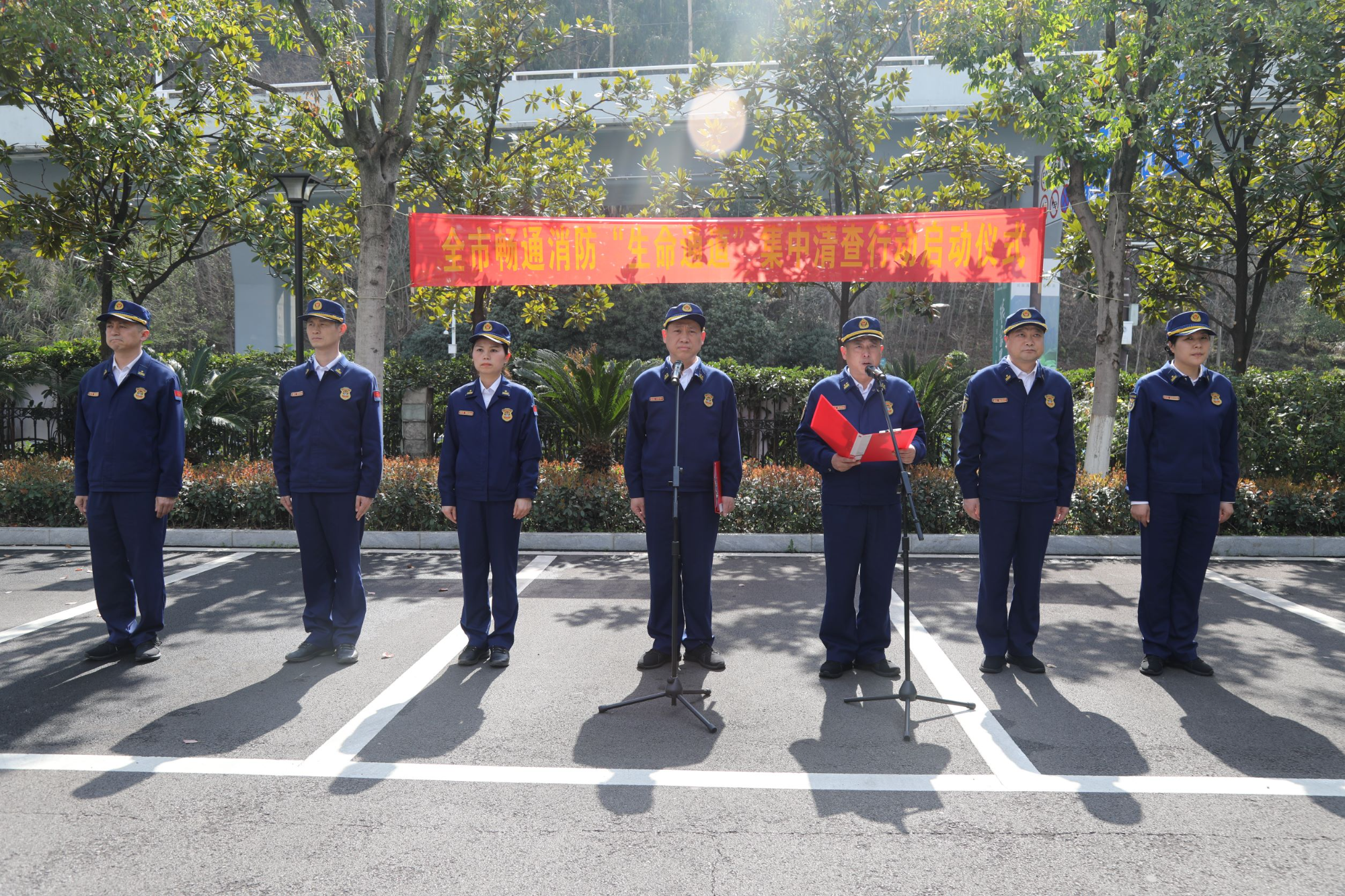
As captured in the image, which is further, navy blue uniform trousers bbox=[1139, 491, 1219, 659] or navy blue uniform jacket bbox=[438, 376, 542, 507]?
navy blue uniform jacket bbox=[438, 376, 542, 507]

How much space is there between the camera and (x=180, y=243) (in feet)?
45.0

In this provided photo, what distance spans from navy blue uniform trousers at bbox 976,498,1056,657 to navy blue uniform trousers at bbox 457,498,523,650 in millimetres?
2711

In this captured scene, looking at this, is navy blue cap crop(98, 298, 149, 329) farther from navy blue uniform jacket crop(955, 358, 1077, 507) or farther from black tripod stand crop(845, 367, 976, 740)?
navy blue uniform jacket crop(955, 358, 1077, 507)

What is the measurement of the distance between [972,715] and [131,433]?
4882 mm

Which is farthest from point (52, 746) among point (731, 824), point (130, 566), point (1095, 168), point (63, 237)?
point (63, 237)

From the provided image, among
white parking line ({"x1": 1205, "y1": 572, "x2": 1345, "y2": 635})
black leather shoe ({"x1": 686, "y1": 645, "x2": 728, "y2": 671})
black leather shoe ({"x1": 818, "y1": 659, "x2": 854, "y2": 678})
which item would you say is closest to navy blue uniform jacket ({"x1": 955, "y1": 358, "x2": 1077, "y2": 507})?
black leather shoe ({"x1": 818, "y1": 659, "x2": 854, "y2": 678})

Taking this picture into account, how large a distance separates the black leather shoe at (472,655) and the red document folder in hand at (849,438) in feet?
7.65

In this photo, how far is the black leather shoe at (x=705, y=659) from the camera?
529 cm

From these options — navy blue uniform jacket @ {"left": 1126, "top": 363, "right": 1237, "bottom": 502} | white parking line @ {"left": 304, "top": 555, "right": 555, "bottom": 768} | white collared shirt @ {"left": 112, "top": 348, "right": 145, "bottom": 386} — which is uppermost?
white collared shirt @ {"left": 112, "top": 348, "right": 145, "bottom": 386}

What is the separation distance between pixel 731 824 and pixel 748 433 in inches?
346

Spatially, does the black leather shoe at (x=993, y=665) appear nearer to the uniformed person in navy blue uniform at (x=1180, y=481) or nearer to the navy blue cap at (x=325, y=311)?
the uniformed person in navy blue uniform at (x=1180, y=481)

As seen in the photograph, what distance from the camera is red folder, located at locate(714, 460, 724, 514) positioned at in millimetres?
5109

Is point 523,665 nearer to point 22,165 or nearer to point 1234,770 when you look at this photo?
point 1234,770

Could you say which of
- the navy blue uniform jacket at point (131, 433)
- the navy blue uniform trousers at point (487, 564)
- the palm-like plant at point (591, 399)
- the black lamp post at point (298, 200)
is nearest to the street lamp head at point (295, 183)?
the black lamp post at point (298, 200)
